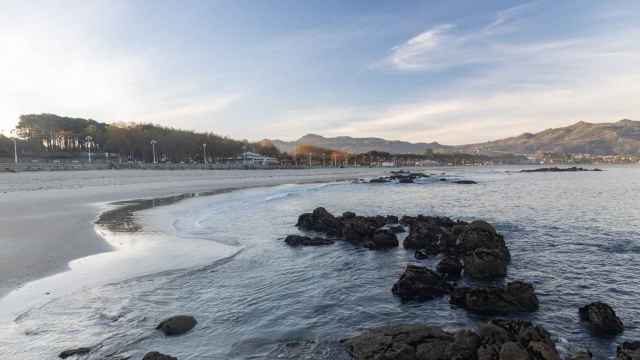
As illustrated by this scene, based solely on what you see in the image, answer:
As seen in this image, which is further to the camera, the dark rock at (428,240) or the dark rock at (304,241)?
the dark rock at (304,241)

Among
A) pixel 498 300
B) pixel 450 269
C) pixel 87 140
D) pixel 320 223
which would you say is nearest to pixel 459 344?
pixel 498 300

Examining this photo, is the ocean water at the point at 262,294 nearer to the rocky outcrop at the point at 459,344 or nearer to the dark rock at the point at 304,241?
the dark rock at the point at 304,241

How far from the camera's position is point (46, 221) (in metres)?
23.8

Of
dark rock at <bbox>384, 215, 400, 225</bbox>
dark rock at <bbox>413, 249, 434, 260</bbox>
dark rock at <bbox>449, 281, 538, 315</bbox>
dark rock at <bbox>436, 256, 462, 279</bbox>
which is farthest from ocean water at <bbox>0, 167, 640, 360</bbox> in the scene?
dark rock at <bbox>384, 215, 400, 225</bbox>

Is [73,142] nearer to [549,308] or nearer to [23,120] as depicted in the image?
[23,120]

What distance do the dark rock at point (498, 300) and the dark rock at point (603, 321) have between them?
153 cm

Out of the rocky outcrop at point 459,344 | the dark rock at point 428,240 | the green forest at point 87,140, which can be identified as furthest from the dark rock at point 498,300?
the green forest at point 87,140

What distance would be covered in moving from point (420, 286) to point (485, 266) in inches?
142

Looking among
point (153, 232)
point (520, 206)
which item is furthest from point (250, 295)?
point (520, 206)

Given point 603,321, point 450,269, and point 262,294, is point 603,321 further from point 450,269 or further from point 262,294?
point 262,294

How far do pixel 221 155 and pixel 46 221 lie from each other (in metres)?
150

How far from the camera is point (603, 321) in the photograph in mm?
9836

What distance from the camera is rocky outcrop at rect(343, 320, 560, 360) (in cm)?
699

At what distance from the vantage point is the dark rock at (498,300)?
11.0 m
